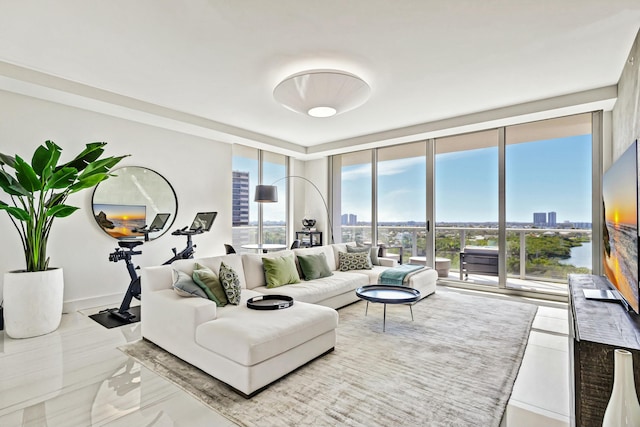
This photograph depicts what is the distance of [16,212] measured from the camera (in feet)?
10.4

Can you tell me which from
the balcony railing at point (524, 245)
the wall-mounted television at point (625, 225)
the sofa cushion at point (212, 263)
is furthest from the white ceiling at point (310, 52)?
the sofa cushion at point (212, 263)

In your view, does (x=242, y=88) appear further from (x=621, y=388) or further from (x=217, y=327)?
(x=621, y=388)

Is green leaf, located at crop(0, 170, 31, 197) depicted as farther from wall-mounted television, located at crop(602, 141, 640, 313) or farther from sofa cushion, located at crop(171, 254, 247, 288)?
wall-mounted television, located at crop(602, 141, 640, 313)

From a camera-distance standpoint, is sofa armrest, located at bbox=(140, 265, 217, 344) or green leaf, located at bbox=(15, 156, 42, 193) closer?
sofa armrest, located at bbox=(140, 265, 217, 344)

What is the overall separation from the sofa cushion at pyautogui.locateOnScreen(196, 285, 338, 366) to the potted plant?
80.0 inches

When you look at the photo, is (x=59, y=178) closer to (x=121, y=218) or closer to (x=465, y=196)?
(x=121, y=218)

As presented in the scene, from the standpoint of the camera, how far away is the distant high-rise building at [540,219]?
4.82 meters

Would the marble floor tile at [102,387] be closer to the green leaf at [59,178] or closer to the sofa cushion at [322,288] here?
the sofa cushion at [322,288]

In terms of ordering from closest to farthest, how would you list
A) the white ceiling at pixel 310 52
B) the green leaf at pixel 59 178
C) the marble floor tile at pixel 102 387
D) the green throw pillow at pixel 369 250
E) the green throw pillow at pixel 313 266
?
the marble floor tile at pixel 102 387 → the white ceiling at pixel 310 52 → the green leaf at pixel 59 178 → the green throw pillow at pixel 313 266 → the green throw pillow at pixel 369 250

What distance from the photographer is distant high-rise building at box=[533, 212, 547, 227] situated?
482 centimetres

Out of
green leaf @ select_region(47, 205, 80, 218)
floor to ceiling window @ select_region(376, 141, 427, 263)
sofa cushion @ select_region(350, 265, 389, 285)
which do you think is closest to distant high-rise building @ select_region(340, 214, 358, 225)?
floor to ceiling window @ select_region(376, 141, 427, 263)

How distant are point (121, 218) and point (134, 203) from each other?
0.28 m

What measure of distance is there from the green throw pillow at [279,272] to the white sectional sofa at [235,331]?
192mm

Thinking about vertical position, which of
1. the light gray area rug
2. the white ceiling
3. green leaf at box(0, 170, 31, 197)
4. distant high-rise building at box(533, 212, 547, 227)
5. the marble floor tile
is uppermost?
the white ceiling
